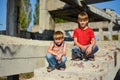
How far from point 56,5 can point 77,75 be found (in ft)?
34.9

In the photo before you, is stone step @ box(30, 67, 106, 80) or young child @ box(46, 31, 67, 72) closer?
stone step @ box(30, 67, 106, 80)

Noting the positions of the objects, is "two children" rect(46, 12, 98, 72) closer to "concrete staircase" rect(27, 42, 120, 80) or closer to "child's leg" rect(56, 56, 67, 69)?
"child's leg" rect(56, 56, 67, 69)

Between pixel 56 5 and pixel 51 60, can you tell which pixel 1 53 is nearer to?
pixel 51 60

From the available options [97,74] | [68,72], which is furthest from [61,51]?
[97,74]

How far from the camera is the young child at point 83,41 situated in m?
5.14

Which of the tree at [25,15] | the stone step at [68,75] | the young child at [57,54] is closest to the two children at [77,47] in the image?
the young child at [57,54]

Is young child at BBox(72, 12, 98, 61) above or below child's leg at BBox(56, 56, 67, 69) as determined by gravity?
above

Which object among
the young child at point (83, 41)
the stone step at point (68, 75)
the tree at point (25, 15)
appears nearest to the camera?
the stone step at point (68, 75)

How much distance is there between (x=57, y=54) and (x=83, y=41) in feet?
2.47

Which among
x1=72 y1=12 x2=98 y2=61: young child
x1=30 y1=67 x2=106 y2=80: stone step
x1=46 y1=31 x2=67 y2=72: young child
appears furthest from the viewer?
x1=72 y1=12 x2=98 y2=61: young child

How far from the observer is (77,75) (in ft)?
15.0

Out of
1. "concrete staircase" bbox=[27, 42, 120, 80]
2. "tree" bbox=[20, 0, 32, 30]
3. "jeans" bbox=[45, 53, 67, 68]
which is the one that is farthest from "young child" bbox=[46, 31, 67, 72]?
"tree" bbox=[20, 0, 32, 30]

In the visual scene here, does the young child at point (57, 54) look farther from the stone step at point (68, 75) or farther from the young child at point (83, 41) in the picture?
the young child at point (83, 41)

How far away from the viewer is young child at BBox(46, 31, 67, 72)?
16.0 feet
